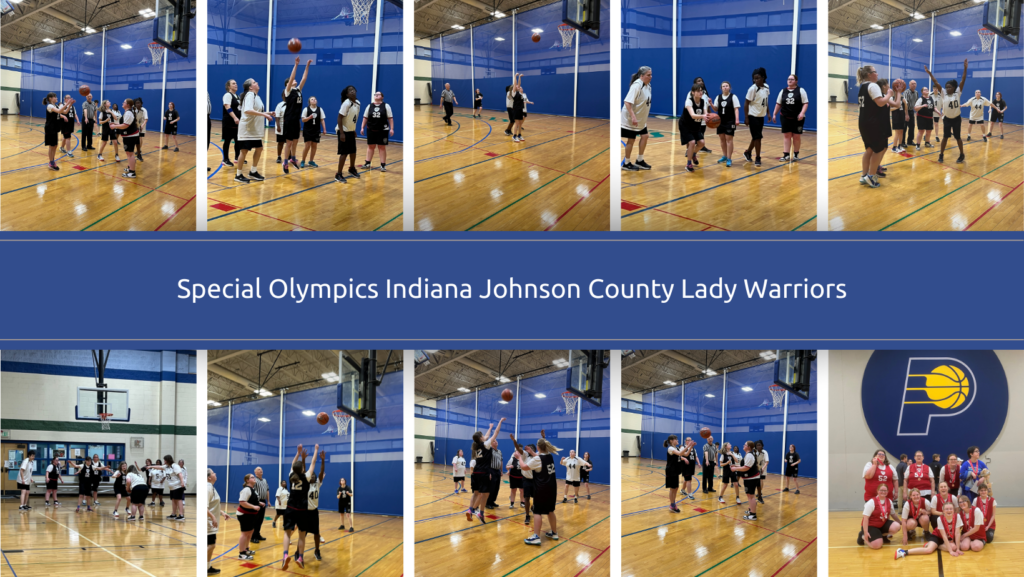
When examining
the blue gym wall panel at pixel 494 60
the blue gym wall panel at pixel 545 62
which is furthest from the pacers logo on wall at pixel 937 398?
the blue gym wall panel at pixel 494 60

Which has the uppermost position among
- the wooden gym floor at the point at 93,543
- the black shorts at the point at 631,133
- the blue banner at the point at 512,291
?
the black shorts at the point at 631,133

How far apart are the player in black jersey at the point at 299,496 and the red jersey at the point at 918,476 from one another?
17.7 ft

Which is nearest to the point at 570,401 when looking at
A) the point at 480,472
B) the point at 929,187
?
the point at 480,472

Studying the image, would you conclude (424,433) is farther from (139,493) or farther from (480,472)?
(139,493)

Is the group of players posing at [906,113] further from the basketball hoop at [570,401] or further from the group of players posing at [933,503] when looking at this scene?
the basketball hoop at [570,401]

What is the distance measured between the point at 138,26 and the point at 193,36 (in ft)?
2.38

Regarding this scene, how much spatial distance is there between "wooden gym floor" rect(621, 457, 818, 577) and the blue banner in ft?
4.77

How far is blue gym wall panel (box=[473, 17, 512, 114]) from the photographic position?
708cm

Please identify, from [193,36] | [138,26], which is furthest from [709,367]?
[138,26]

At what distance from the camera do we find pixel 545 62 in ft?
23.0

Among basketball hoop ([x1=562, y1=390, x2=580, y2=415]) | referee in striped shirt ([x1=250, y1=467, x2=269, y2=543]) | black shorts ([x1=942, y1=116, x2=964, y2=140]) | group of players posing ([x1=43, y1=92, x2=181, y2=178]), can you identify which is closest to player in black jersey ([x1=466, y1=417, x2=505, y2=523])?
basketball hoop ([x1=562, y1=390, x2=580, y2=415])

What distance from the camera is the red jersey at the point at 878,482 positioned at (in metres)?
6.45

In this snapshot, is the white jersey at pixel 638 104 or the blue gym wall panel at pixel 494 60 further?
the blue gym wall panel at pixel 494 60

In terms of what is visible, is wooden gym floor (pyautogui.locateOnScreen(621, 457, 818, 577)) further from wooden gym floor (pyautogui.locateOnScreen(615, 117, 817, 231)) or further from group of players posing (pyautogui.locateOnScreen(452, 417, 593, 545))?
wooden gym floor (pyautogui.locateOnScreen(615, 117, 817, 231))
